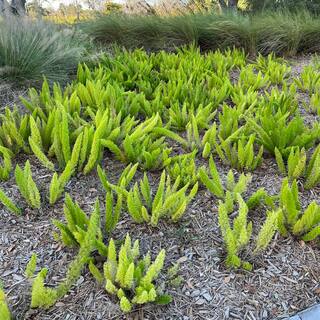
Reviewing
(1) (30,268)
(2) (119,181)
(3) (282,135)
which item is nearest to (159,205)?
(2) (119,181)

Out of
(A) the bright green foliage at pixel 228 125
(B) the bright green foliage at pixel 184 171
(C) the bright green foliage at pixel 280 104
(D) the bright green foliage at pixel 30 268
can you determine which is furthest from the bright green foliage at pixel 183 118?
(D) the bright green foliage at pixel 30 268

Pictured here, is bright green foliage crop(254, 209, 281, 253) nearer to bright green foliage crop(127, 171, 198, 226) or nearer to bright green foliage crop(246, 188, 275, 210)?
bright green foliage crop(246, 188, 275, 210)

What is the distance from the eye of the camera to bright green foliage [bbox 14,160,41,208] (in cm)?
193

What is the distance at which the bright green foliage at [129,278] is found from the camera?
1.46 metres

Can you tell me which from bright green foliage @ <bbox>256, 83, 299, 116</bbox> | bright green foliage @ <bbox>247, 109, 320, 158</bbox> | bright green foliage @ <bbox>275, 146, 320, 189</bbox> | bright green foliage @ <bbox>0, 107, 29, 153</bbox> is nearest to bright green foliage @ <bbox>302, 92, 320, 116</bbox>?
bright green foliage @ <bbox>256, 83, 299, 116</bbox>

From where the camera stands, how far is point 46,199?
2.10 meters

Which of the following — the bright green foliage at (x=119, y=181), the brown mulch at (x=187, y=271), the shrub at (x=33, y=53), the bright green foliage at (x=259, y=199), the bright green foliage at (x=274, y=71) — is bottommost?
the brown mulch at (x=187, y=271)

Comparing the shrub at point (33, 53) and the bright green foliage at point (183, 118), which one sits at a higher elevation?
the shrub at point (33, 53)

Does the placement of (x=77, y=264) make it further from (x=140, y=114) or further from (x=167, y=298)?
(x=140, y=114)

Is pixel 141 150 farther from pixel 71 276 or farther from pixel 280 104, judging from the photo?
pixel 280 104

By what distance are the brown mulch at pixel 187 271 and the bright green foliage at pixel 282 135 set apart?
1.59 ft

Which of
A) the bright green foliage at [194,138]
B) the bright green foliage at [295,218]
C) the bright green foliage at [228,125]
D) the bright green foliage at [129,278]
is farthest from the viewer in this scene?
the bright green foliage at [228,125]

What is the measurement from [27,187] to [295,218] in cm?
135

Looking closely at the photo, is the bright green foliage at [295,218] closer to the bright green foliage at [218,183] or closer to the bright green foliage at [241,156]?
the bright green foliage at [218,183]
